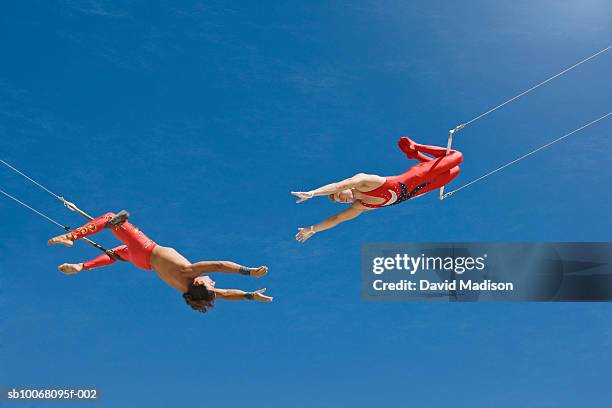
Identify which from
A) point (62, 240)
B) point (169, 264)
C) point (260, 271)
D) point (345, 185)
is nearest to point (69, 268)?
point (62, 240)

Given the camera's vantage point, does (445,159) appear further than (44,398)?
No

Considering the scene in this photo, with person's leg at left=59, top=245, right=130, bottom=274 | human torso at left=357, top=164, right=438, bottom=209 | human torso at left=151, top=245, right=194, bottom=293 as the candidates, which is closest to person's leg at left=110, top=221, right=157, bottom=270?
human torso at left=151, top=245, right=194, bottom=293

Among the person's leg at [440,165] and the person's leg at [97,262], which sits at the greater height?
the person's leg at [440,165]

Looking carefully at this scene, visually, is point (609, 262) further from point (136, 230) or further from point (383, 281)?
point (136, 230)

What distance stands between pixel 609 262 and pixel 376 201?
9.92 metres

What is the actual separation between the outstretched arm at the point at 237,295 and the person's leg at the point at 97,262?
1.97 metres

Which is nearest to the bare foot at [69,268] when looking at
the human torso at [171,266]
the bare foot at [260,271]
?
the human torso at [171,266]

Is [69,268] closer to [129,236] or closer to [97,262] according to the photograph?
[97,262]

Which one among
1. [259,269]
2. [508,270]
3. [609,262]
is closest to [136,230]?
[259,269]

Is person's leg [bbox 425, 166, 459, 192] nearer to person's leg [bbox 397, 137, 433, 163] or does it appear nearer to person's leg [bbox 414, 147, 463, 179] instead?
person's leg [bbox 414, 147, 463, 179]

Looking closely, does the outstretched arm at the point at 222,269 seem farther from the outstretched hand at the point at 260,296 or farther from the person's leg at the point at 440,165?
the person's leg at the point at 440,165

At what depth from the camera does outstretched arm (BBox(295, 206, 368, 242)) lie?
27.8 meters

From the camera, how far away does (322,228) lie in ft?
91.9

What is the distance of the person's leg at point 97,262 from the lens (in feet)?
92.8
